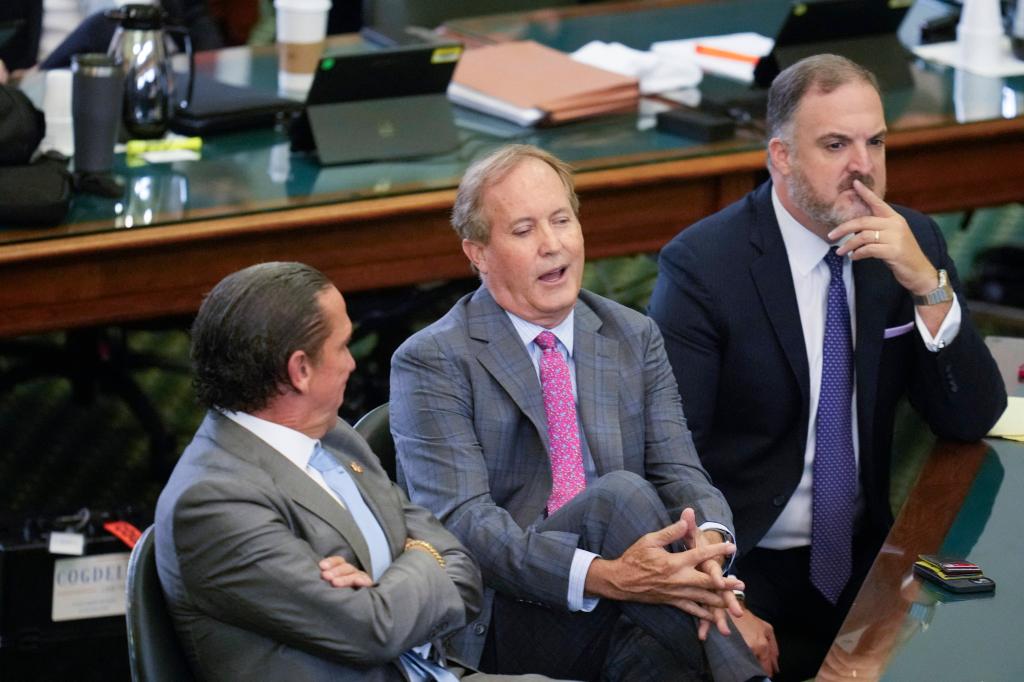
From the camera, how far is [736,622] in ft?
7.71

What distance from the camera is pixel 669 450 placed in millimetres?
2469

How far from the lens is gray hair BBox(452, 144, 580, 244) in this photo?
2.46m

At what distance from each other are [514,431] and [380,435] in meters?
0.20

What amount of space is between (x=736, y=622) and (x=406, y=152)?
64.8 inches

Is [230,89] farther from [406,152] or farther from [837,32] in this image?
[837,32]

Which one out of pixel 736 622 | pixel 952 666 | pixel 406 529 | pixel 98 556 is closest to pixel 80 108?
pixel 98 556

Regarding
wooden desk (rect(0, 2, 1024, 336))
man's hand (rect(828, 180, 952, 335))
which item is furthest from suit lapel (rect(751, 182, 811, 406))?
wooden desk (rect(0, 2, 1024, 336))

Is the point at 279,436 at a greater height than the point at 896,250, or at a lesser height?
lesser

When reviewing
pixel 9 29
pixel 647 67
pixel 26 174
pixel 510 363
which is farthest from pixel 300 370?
pixel 9 29

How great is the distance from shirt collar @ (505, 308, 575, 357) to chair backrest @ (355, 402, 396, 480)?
0.23 meters

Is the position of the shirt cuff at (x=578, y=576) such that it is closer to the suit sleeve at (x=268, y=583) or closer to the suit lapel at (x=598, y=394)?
the suit lapel at (x=598, y=394)

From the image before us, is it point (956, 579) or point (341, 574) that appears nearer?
point (341, 574)

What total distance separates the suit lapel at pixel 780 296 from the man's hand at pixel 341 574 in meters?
0.99

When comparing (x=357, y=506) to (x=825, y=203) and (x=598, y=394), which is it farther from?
(x=825, y=203)
